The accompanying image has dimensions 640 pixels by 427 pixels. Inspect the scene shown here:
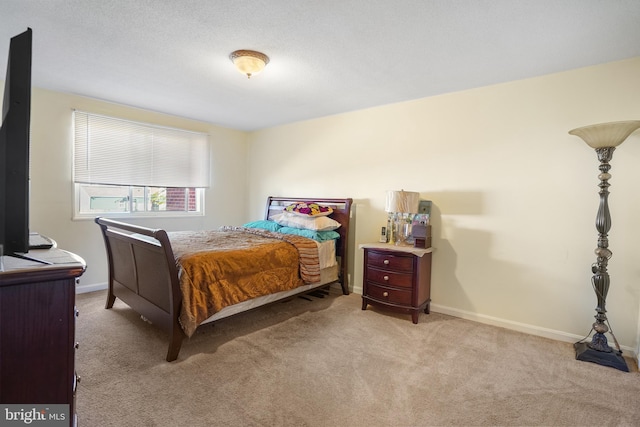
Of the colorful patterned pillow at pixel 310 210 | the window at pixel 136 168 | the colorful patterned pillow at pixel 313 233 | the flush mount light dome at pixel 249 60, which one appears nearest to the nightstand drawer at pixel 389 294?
the colorful patterned pillow at pixel 313 233

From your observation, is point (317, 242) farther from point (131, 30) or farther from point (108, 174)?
point (108, 174)

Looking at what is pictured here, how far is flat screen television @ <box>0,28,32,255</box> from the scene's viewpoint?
39.5 inches

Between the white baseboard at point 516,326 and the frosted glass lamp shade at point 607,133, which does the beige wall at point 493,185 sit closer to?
the white baseboard at point 516,326

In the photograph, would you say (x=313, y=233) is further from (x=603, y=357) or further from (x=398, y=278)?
(x=603, y=357)

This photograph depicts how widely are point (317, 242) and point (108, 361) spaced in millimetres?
2163

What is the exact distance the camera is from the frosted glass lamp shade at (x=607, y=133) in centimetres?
222

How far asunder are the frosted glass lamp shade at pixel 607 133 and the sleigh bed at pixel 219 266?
239cm

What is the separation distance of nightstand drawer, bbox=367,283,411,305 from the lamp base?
138 centimetres

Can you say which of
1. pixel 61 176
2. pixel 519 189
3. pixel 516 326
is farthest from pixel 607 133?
pixel 61 176

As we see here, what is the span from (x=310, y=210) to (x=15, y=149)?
305 cm

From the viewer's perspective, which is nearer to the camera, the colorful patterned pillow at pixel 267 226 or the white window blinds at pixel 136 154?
the white window blinds at pixel 136 154

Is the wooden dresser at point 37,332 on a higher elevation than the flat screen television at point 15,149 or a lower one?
lower

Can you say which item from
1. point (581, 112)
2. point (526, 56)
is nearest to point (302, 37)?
point (526, 56)

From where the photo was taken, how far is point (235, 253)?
2.76m
